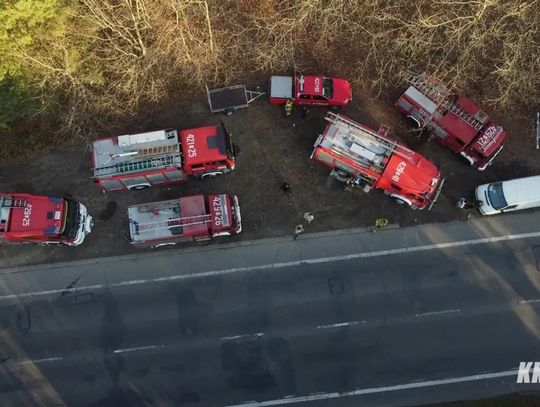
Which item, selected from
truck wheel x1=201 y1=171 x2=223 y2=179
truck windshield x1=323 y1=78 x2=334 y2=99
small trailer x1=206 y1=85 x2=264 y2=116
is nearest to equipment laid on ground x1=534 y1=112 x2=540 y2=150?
truck windshield x1=323 y1=78 x2=334 y2=99

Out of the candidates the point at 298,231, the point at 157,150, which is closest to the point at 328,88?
the point at 298,231

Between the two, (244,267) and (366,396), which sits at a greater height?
(244,267)

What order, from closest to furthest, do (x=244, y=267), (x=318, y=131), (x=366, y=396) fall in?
(x=366, y=396), (x=244, y=267), (x=318, y=131)

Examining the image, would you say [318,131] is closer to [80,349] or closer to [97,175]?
[97,175]

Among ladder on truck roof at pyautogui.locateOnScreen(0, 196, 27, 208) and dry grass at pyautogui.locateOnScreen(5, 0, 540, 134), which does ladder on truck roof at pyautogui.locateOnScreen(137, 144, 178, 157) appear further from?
ladder on truck roof at pyautogui.locateOnScreen(0, 196, 27, 208)

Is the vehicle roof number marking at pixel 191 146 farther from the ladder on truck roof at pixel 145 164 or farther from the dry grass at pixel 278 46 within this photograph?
the dry grass at pixel 278 46

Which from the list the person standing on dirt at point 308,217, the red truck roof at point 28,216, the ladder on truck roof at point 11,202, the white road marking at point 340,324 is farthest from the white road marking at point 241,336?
the ladder on truck roof at point 11,202

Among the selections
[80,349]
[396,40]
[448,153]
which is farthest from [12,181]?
[448,153]
